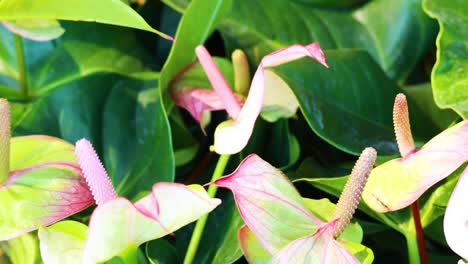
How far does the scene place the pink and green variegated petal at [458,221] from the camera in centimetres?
36

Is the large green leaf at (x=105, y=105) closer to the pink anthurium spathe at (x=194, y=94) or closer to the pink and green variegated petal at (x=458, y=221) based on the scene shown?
the pink anthurium spathe at (x=194, y=94)

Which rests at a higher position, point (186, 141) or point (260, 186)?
point (260, 186)

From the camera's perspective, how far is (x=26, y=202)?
16.3 inches

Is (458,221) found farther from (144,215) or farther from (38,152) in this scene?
(38,152)

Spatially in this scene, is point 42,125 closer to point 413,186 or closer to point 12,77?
point 12,77

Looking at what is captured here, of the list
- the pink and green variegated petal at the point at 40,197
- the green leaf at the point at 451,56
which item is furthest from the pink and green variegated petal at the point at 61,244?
the green leaf at the point at 451,56

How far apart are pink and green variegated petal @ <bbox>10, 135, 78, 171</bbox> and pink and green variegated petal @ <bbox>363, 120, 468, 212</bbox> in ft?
0.63

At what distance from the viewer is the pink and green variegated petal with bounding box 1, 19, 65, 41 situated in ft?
1.82

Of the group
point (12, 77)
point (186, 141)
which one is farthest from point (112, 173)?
point (12, 77)

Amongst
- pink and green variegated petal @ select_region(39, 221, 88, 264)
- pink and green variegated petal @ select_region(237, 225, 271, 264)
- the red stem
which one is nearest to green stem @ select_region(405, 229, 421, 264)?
the red stem

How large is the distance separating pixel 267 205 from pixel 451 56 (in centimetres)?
22

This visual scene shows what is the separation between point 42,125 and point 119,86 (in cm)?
8

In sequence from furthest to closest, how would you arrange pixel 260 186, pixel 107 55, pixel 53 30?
1. pixel 107 55
2. pixel 53 30
3. pixel 260 186

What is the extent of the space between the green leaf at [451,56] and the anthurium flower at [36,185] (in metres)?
0.26
